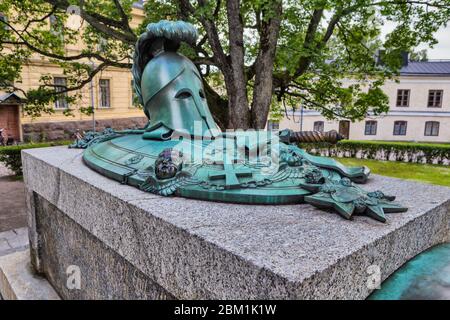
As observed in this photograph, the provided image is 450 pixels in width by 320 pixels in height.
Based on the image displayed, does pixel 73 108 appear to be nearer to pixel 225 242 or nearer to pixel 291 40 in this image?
pixel 291 40

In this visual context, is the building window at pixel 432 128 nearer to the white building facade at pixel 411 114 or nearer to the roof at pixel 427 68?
the white building facade at pixel 411 114

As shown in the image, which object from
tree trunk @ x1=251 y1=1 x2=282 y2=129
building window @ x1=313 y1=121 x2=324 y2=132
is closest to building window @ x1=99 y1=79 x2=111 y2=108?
tree trunk @ x1=251 y1=1 x2=282 y2=129

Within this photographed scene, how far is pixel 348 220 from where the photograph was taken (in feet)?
6.46

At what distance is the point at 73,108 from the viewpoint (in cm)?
1842

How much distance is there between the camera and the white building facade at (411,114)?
81.8 ft

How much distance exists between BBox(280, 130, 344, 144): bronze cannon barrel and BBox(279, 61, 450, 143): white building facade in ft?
72.2

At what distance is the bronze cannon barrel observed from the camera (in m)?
2.57

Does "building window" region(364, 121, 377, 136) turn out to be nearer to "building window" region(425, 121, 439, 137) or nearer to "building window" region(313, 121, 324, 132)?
"building window" region(313, 121, 324, 132)

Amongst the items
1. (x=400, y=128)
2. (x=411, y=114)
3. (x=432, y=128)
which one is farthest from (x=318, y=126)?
(x=432, y=128)

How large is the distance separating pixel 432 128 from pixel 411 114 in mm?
1962

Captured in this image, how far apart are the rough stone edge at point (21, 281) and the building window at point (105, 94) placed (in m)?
16.4

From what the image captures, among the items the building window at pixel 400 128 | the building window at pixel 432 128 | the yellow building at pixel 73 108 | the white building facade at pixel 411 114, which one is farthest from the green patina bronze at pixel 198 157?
the building window at pixel 432 128

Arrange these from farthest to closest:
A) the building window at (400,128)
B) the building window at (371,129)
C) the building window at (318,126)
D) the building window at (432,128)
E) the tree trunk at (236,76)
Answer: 1. the building window at (400,128)
2. the building window at (371,129)
3. the building window at (432,128)
4. the building window at (318,126)
5. the tree trunk at (236,76)
